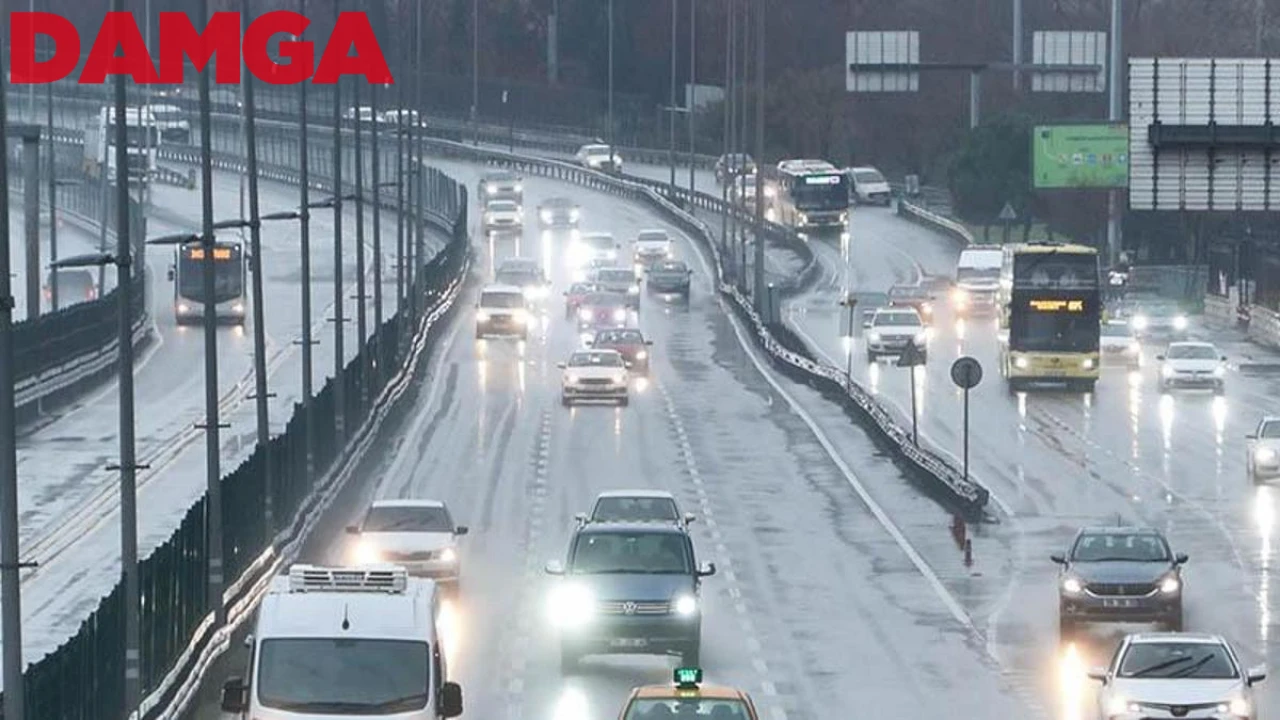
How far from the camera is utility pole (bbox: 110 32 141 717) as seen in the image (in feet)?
100

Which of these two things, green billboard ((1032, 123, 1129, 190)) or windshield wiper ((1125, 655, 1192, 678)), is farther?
green billboard ((1032, 123, 1129, 190))

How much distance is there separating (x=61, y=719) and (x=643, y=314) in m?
74.3

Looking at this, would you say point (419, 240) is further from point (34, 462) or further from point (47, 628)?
point (47, 628)

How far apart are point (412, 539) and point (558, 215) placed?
9041 cm

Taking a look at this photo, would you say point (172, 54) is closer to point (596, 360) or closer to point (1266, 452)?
point (596, 360)

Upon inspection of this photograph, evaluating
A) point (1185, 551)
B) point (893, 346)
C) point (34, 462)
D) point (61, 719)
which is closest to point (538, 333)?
point (893, 346)

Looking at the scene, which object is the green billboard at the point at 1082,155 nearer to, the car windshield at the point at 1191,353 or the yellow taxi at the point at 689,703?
the car windshield at the point at 1191,353

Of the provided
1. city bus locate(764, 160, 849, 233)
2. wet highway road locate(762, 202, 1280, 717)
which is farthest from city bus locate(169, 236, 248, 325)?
city bus locate(764, 160, 849, 233)

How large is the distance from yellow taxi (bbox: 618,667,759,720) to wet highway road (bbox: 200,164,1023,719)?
728 centimetres

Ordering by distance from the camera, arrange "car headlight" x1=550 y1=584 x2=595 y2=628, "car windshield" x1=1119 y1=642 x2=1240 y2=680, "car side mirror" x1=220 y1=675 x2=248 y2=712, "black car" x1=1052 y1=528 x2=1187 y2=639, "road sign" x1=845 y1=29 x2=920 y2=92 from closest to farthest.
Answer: "car side mirror" x1=220 y1=675 x2=248 y2=712
"car windshield" x1=1119 y1=642 x2=1240 y2=680
"car headlight" x1=550 y1=584 x2=595 y2=628
"black car" x1=1052 y1=528 x2=1187 y2=639
"road sign" x1=845 y1=29 x2=920 y2=92

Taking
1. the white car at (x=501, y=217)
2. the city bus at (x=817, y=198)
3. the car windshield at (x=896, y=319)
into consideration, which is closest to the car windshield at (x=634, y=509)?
the car windshield at (x=896, y=319)

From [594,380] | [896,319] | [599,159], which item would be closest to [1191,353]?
[896,319]

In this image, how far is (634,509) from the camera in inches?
1820

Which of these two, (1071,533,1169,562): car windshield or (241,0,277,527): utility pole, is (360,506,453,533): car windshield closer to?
(241,0,277,527): utility pole
